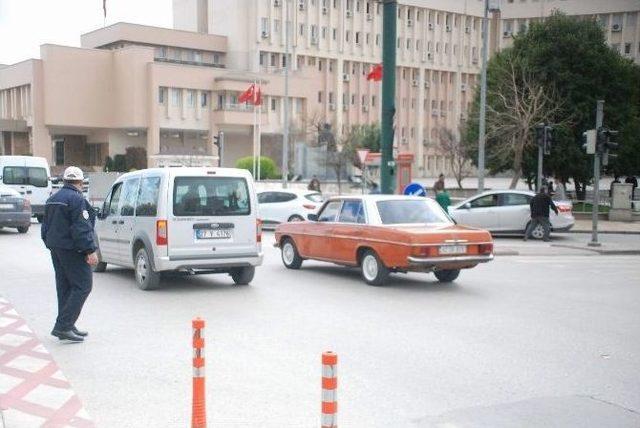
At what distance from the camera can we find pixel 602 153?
20453 mm

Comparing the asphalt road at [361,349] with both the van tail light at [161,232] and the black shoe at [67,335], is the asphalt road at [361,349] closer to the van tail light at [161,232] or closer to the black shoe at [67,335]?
the black shoe at [67,335]

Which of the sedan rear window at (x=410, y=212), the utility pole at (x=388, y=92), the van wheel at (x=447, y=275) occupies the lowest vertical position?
the van wheel at (x=447, y=275)

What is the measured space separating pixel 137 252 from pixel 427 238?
4.77m

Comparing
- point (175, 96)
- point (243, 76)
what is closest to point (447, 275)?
point (175, 96)

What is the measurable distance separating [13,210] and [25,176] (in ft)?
15.0

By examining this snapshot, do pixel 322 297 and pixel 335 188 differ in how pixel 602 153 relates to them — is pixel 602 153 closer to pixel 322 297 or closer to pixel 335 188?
pixel 322 297

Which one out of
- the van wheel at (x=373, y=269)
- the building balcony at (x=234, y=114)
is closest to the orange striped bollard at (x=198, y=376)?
the van wheel at (x=373, y=269)

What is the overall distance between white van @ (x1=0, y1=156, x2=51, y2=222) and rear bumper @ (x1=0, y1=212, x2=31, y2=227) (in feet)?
12.7

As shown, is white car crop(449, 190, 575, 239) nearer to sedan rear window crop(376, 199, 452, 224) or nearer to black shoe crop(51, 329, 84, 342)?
sedan rear window crop(376, 199, 452, 224)

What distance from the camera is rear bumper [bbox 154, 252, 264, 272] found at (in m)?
11.5

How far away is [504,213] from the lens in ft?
76.6

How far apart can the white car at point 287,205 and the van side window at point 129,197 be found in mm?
11656

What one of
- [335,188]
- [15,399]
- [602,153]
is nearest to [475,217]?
[602,153]

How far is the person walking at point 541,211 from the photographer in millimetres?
21450
